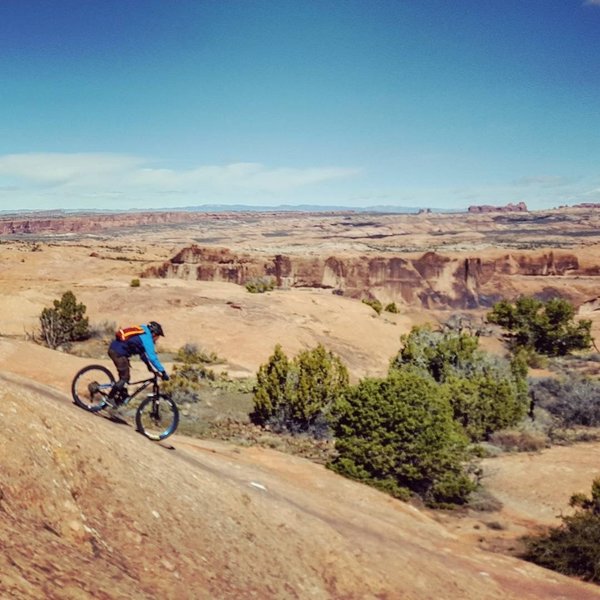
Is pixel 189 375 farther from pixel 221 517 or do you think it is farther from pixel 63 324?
pixel 221 517

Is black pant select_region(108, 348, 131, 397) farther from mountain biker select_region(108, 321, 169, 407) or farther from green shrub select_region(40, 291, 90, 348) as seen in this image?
green shrub select_region(40, 291, 90, 348)

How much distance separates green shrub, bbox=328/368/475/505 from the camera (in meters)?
13.7

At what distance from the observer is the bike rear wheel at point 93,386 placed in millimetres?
9141

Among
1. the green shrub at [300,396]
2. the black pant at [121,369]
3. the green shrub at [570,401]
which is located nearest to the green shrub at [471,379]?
the green shrub at [570,401]

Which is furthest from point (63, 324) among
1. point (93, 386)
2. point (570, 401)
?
point (570, 401)

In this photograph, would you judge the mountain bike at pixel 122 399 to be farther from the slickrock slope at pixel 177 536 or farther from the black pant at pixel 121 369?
the slickrock slope at pixel 177 536

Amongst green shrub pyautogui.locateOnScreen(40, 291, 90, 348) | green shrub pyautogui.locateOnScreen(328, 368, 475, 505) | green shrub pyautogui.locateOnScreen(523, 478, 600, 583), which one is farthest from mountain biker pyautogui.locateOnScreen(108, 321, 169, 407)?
green shrub pyautogui.locateOnScreen(40, 291, 90, 348)

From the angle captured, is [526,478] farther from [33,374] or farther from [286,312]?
[286,312]

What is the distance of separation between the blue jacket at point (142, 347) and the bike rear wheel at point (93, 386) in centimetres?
49

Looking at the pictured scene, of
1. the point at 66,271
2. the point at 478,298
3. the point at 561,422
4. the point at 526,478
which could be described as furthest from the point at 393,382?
the point at 66,271

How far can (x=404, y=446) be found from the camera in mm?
13789

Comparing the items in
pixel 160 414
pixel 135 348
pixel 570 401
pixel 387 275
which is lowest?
pixel 570 401

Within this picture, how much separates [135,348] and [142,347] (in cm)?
11

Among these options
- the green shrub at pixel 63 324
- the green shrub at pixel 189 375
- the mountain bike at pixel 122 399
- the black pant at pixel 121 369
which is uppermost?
the black pant at pixel 121 369
